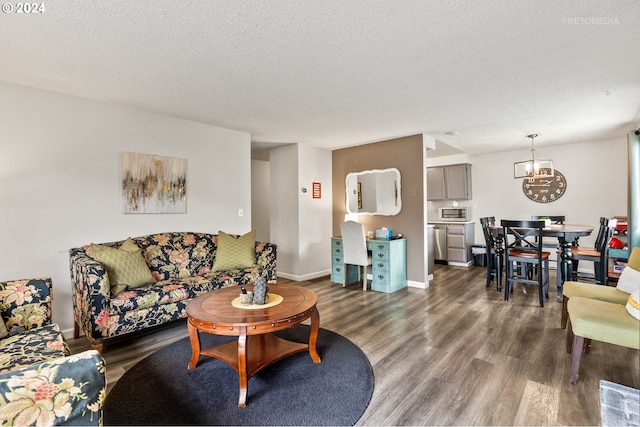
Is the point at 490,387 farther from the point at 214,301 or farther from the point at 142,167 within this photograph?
the point at 142,167

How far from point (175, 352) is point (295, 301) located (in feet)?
3.75

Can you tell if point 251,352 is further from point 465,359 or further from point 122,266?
point 465,359

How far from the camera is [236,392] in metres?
1.94

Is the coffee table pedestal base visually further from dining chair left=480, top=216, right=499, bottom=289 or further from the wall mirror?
dining chair left=480, top=216, right=499, bottom=289

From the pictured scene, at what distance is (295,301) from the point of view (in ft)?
7.47

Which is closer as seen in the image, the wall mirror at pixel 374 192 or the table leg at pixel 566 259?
the table leg at pixel 566 259

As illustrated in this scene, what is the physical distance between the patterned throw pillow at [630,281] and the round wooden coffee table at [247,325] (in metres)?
2.35

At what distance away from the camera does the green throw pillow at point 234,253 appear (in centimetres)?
354

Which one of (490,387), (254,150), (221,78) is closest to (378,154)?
(254,150)

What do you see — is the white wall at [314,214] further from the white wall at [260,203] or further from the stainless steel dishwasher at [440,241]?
the stainless steel dishwasher at [440,241]

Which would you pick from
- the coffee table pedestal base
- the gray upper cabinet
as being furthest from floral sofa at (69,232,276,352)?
the gray upper cabinet

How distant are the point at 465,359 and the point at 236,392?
171 centimetres

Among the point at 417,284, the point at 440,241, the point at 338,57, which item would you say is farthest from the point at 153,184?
the point at 440,241

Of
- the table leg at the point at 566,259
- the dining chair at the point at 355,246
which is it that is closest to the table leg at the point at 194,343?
the dining chair at the point at 355,246
